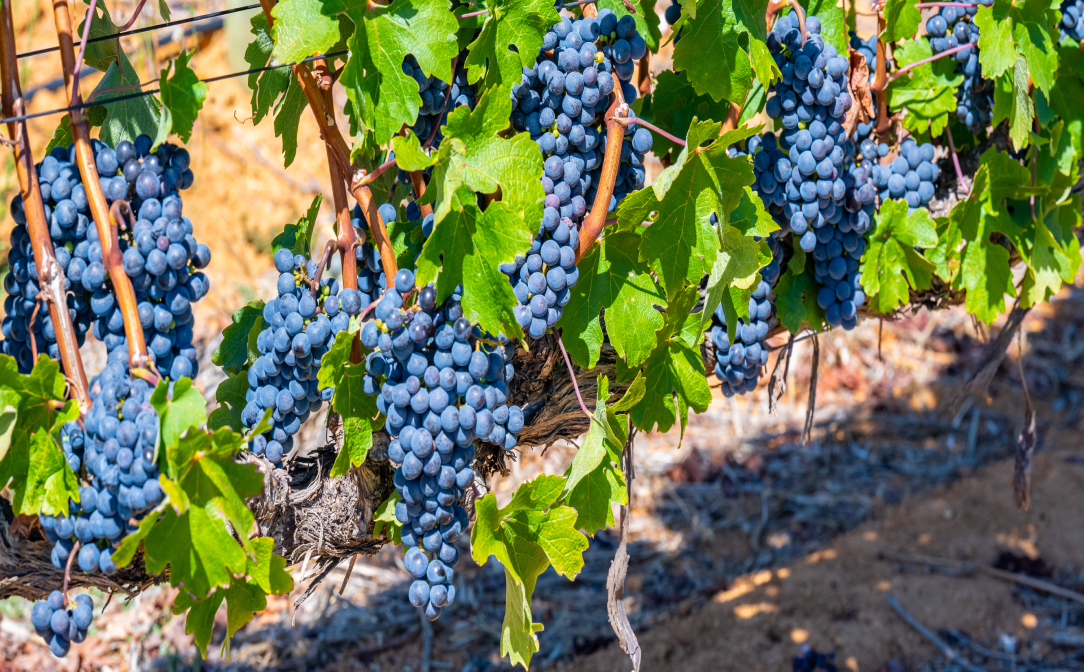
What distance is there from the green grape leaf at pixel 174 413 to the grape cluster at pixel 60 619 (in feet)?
1.09

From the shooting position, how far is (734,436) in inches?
190

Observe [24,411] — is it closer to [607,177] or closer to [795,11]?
[607,177]

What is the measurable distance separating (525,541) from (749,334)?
30.1 inches

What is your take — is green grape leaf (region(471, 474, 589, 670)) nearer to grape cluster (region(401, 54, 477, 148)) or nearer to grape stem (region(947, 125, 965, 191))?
grape cluster (region(401, 54, 477, 148))

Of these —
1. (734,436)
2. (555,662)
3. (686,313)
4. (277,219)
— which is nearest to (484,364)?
(686,313)

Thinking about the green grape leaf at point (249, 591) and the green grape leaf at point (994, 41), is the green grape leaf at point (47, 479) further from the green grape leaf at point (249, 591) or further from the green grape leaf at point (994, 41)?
the green grape leaf at point (994, 41)

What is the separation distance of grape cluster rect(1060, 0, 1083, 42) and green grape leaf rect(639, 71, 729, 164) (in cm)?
99

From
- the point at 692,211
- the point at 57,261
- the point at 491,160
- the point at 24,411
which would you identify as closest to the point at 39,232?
the point at 57,261

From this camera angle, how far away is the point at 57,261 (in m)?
1.43

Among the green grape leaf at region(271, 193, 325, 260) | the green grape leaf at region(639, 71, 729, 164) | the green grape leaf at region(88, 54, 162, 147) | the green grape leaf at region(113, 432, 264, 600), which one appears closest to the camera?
the green grape leaf at region(113, 432, 264, 600)

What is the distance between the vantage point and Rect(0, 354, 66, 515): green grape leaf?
4.32 ft

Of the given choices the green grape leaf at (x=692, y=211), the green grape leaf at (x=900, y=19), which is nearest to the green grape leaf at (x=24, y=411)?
the green grape leaf at (x=692, y=211)

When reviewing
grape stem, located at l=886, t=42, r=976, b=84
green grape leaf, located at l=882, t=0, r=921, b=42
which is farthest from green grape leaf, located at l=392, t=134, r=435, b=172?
grape stem, located at l=886, t=42, r=976, b=84

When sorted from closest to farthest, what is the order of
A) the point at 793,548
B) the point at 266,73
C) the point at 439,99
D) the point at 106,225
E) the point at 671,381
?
the point at 106,225, the point at 439,99, the point at 266,73, the point at 671,381, the point at 793,548
